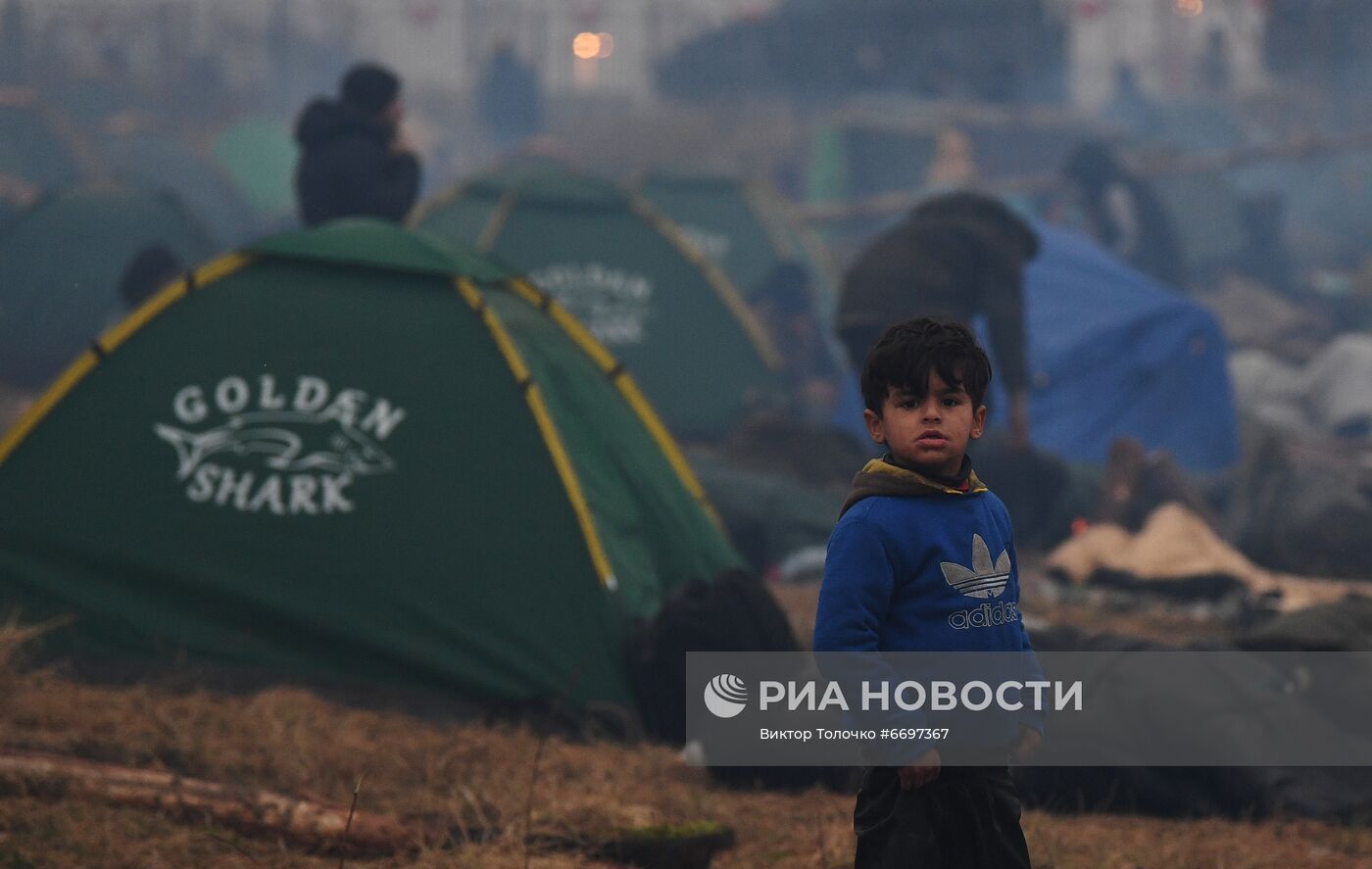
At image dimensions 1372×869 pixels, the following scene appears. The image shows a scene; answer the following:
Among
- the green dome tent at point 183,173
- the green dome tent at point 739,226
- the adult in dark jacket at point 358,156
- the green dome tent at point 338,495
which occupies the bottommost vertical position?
the green dome tent at point 338,495

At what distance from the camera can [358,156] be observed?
829cm

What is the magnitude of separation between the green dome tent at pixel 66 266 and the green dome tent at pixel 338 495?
686 cm

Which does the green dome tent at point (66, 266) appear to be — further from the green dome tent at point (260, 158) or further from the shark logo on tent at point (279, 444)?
the green dome tent at point (260, 158)

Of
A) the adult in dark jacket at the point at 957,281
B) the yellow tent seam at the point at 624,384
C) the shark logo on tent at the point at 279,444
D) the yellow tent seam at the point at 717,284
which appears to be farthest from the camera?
the yellow tent seam at the point at 717,284

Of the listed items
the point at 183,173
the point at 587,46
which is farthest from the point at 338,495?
the point at 587,46

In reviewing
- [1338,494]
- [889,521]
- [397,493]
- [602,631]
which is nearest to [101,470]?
[397,493]

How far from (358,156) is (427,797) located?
4.90 m

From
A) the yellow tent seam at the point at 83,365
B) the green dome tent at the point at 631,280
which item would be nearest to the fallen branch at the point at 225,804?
the yellow tent seam at the point at 83,365

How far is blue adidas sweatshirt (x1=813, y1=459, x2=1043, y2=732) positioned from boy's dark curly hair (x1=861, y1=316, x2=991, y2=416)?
153 mm

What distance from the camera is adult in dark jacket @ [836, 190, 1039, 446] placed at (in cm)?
840

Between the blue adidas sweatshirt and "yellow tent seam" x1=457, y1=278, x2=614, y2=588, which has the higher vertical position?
"yellow tent seam" x1=457, y1=278, x2=614, y2=588

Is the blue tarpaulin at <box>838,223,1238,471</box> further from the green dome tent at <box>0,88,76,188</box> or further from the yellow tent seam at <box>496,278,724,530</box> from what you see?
the green dome tent at <box>0,88,76,188</box>

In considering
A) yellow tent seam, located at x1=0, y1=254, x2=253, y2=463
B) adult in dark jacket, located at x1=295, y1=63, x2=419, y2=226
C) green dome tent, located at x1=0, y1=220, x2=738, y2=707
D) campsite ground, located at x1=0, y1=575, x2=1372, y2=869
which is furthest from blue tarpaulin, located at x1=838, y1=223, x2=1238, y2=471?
campsite ground, located at x1=0, y1=575, x2=1372, y2=869

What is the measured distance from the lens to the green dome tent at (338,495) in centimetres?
538
